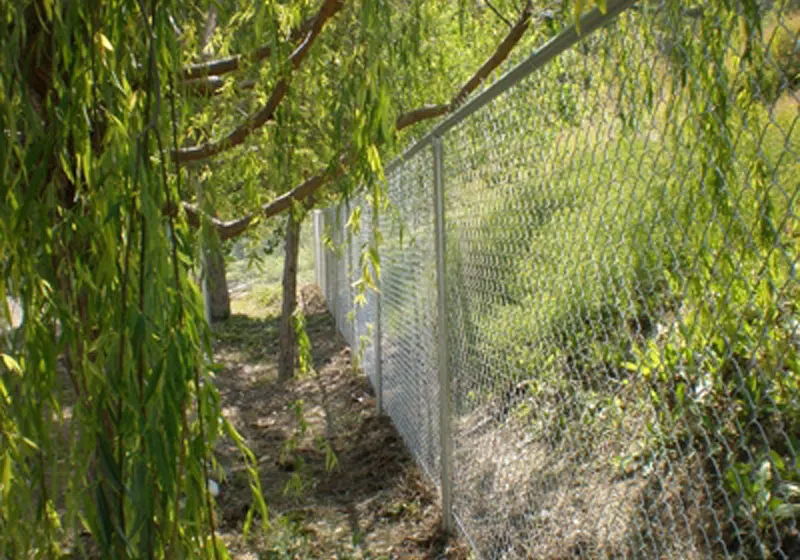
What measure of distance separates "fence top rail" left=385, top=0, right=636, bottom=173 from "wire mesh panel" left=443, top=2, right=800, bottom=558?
0.04 meters

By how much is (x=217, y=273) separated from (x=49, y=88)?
1056 cm

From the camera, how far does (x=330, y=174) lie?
10.9 feet

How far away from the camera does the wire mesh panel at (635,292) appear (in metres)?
1.45

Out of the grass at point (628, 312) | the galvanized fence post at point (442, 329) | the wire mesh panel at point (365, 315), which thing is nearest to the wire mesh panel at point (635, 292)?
the grass at point (628, 312)

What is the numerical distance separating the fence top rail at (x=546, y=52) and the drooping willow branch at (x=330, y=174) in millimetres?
567

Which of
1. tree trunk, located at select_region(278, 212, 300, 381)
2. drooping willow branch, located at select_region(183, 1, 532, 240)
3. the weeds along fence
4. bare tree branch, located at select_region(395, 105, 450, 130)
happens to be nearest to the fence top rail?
the weeds along fence

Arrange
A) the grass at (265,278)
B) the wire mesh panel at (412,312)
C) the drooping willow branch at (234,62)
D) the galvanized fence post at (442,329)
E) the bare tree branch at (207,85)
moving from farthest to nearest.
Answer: the grass at (265,278), the wire mesh panel at (412,312), the galvanized fence post at (442,329), the drooping willow branch at (234,62), the bare tree branch at (207,85)

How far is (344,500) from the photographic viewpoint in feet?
16.0

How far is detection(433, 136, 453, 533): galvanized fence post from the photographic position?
3.63 m

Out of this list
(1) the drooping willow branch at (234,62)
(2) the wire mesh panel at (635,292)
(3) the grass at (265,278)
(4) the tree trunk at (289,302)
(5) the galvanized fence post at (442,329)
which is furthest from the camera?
(3) the grass at (265,278)

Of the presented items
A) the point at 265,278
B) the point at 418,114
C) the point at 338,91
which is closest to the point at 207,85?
the point at 338,91

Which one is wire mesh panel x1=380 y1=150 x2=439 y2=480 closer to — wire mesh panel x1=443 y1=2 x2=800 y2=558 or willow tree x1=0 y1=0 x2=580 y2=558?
wire mesh panel x1=443 y1=2 x2=800 y2=558

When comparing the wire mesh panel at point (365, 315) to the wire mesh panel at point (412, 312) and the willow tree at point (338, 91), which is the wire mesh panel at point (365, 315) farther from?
the willow tree at point (338, 91)

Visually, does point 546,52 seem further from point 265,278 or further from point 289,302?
point 265,278
